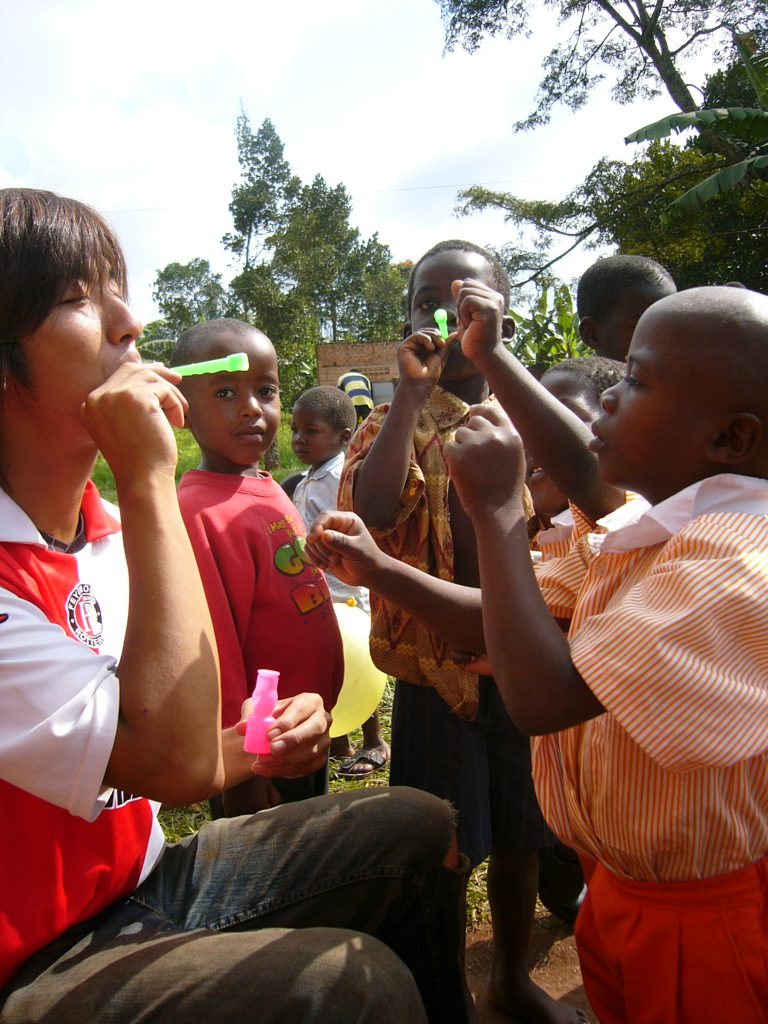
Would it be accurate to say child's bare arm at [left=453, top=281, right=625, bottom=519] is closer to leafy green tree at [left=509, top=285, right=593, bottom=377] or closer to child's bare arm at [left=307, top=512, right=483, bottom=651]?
child's bare arm at [left=307, top=512, right=483, bottom=651]

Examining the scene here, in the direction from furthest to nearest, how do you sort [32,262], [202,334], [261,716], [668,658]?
[202,334] → [261,716] → [32,262] → [668,658]

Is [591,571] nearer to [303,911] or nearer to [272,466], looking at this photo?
[303,911]

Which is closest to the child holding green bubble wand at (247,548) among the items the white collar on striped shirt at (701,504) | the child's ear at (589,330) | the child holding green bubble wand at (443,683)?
the child holding green bubble wand at (443,683)

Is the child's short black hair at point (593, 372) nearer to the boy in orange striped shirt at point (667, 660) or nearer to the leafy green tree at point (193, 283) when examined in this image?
the boy in orange striped shirt at point (667, 660)

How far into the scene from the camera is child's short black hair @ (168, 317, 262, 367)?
7.25 ft

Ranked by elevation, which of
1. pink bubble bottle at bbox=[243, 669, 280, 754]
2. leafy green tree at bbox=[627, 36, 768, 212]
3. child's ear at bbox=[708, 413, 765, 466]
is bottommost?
pink bubble bottle at bbox=[243, 669, 280, 754]

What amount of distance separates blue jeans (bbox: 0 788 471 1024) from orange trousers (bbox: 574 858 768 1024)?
34cm

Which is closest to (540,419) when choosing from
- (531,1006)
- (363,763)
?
(531,1006)

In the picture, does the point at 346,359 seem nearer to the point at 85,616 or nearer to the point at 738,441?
the point at 85,616

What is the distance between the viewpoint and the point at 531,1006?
1863 millimetres

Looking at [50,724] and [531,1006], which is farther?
[531,1006]

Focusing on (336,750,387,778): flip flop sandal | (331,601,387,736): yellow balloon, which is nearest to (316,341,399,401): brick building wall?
(336,750,387,778): flip flop sandal

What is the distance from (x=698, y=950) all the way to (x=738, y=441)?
2.39 ft

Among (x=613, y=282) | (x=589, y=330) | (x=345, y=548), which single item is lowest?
(x=345, y=548)
